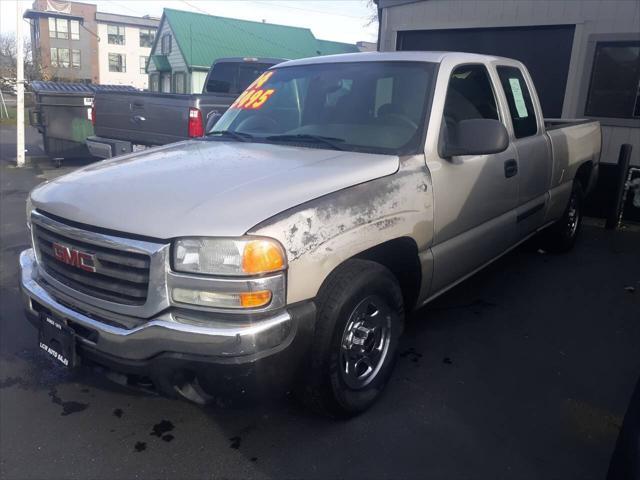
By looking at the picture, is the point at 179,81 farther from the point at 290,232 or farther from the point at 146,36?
the point at 290,232

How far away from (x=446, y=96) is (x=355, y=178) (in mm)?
1107

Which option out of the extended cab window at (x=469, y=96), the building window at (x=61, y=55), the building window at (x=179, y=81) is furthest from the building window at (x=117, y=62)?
the extended cab window at (x=469, y=96)

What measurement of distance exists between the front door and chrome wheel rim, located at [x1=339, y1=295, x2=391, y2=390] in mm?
547

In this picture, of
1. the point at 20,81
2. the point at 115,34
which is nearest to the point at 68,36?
the point at 115,34

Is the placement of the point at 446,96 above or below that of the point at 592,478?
above

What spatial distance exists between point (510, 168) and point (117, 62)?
195 ft

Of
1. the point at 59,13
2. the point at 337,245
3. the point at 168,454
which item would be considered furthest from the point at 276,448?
the point at 59,13

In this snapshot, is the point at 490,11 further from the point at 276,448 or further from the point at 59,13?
the point at 59,13

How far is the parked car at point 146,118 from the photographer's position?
7059 millimetres

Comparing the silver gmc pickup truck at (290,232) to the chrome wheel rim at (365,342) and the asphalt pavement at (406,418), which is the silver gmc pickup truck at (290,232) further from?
the asphalt pavement at (406,418)

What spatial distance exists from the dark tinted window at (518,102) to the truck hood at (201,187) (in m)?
1.76

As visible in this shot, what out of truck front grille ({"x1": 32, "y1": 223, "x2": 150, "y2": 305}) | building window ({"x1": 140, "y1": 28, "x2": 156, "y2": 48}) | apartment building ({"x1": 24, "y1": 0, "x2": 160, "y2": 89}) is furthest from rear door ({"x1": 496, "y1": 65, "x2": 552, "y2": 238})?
building window ({"x1": 140, "y1": 28, "x2": 156, "y2": 48})

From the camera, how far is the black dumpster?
1182 centimetres

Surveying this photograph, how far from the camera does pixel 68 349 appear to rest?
2576 mm
